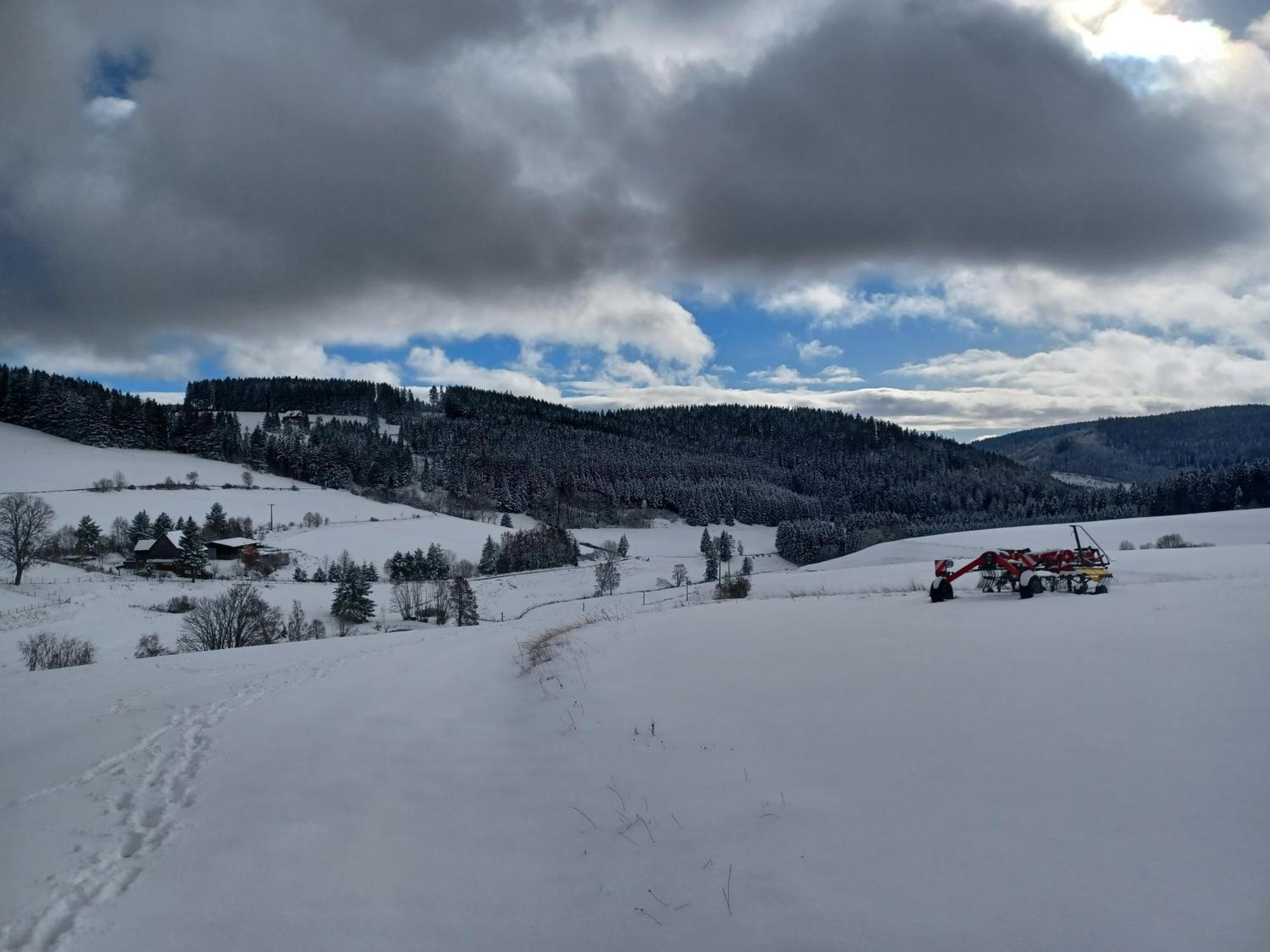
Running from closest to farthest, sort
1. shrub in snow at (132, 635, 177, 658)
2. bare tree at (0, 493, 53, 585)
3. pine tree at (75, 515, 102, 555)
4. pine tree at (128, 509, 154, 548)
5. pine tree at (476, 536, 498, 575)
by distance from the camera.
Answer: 1. shrub in snow at (132, 635, 177, 658)
2. bare tree at (0, 493, 53, 585)
3. pine tree at (75, 515, 102, 555)
4. pine tree at (128, 509, 154, 548)
5. pine tree at (476, 536, 498, 575)

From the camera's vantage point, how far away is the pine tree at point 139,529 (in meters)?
73.8

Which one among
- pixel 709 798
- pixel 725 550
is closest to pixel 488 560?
pixel 725 550

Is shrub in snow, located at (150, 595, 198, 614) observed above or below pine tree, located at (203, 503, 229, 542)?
below

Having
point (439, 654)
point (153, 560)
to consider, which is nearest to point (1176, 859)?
point (439, 654)

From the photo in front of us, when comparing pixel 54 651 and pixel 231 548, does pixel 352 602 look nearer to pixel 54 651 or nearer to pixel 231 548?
pixel 54 651

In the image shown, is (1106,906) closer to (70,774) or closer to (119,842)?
Result: (119,842)

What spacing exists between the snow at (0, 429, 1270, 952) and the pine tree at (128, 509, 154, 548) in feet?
254

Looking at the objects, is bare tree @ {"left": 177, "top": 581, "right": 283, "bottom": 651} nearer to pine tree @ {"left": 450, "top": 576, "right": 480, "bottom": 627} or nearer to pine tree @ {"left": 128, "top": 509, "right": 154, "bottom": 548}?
pine tree @ {"left": 450, "top": 576, "right": 480, "bottom": 627}

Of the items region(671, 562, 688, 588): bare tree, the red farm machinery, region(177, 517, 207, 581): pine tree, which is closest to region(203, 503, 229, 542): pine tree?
region(177, 517, 207, 581): pine tree

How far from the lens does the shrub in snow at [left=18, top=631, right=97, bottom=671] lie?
101 ft

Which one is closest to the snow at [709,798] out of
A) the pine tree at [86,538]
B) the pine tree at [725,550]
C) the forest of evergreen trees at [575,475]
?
the pine tree at [86,538]

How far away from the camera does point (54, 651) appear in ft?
108

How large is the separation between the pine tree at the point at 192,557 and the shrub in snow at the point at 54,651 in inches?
1170

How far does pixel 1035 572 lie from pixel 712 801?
38.7 feet
